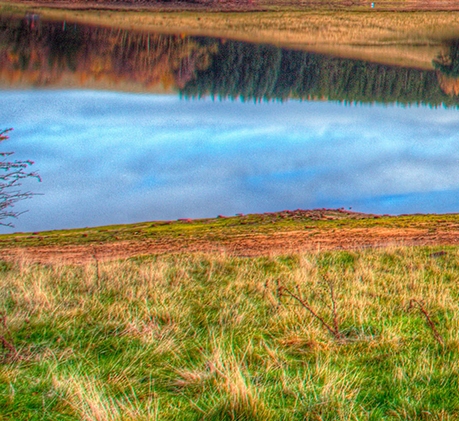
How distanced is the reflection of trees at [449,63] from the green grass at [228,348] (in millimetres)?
47169

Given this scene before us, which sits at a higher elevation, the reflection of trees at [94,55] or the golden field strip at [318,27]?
the golden field strip at [318,27]

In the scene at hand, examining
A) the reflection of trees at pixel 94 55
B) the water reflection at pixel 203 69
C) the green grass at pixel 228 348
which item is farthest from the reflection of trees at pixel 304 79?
the green grass at pixel 228 348

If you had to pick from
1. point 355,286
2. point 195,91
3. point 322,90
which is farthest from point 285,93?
point 355,286

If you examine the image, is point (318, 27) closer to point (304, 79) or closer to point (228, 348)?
point (304, 79)

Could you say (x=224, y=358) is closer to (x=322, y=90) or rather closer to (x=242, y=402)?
(x=242, y=402)

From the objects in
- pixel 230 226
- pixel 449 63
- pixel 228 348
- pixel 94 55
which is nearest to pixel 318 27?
pixel 449 63

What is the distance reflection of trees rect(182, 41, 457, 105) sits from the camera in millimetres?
46281

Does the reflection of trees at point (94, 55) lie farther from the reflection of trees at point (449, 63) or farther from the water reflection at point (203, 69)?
the reflection of trees at point (449, 63)

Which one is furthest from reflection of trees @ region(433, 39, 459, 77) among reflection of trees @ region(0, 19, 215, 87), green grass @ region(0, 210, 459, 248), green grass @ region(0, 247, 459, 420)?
green grass @ region(0, 247, 459, 420)

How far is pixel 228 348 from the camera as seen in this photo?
5.68 metres

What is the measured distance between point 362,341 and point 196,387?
64.0 inches

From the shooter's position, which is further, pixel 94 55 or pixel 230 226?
pixel 94 55

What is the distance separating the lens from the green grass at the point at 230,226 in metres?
15.6

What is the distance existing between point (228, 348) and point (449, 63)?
174 feet
